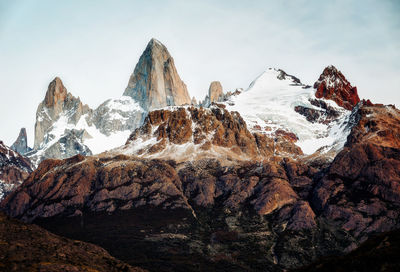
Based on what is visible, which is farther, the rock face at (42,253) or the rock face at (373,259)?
the rock face at (42,253)

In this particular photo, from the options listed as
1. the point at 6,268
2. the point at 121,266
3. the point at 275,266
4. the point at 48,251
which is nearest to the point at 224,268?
the point at 275,266

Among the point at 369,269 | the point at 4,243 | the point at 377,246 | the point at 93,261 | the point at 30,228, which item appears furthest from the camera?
the point at 30,228

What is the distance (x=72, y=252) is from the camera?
114 meters

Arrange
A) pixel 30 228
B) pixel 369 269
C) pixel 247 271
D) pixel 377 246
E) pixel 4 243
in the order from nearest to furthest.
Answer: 1. pixel 369 269
2. pixel 377 246
3. pixel 4 243
4. pixel 30 228
5. pixel 247 271

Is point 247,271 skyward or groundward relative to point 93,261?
groundward

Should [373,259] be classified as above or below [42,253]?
above

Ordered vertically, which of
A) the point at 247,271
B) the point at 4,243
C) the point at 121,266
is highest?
the point at 4,243

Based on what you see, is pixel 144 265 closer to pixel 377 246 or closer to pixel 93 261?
pixel 93 261

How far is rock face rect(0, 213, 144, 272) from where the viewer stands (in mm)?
94500

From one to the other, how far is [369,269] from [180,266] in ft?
411

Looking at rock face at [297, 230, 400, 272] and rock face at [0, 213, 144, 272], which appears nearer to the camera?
rock face at [297, 230, 400, 272]

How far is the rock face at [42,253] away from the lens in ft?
310

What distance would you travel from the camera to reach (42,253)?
10406cm

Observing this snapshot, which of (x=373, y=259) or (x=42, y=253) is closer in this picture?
(x=373, y=259)
